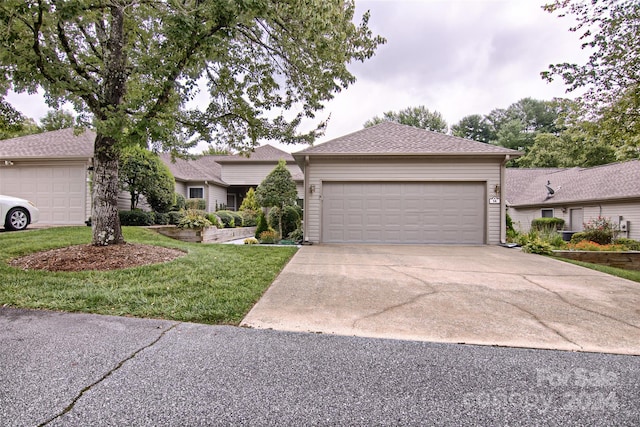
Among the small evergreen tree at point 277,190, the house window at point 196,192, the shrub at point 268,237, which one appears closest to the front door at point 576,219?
the small evergreen tree at point 277,190

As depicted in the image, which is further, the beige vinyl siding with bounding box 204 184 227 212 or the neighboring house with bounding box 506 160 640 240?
the beige vinyl siding with bounding box 204 184 227 212

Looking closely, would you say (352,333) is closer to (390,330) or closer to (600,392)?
(390,330)

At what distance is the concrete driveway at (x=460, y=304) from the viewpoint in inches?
111

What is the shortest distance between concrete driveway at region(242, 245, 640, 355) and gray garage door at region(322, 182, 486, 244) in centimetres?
321

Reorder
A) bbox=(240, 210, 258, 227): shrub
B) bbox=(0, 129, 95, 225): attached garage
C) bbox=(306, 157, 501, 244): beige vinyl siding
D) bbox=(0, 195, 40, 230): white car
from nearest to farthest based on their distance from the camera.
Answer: bbox=(0, 195, 40, 230): white car, bbox=(306, 157, 501, 244): beige vinyl siding, bbox=(0, 129, 95, 225): attached garage, bbox=(240, 210, 258, 227): shrub

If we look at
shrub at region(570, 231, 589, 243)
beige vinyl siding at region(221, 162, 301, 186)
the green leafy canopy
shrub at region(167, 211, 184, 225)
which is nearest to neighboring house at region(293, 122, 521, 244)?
the green leafy canopy

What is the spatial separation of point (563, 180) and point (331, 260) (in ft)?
54.7

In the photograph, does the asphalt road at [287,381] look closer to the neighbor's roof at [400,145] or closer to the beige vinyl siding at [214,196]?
the neighbor's roof at [400,145]

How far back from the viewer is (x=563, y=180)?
16672 millimetres

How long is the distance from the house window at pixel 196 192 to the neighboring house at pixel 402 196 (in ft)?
34.1

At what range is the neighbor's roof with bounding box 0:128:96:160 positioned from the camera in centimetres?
1061

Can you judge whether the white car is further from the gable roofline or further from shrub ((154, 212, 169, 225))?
the gable roofline

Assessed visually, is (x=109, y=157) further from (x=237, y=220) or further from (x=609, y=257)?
(x=609, y=257)

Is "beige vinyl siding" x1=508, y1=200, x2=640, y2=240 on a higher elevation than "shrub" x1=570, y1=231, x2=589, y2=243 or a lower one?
higher
